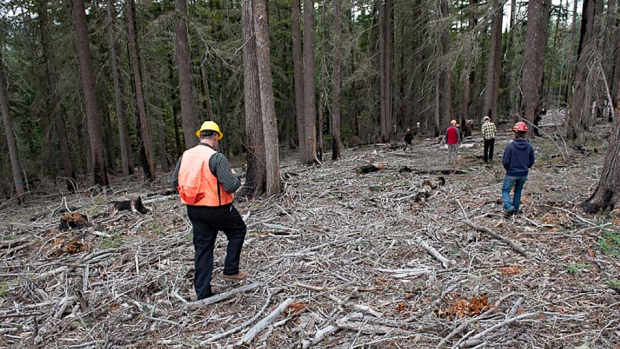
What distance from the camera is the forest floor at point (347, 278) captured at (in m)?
3.44

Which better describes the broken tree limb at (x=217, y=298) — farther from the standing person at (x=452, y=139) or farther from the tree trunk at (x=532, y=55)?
the tree trunk at (x=532, y=55)

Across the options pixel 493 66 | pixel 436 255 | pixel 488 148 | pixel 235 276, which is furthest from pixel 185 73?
pixel 493 66

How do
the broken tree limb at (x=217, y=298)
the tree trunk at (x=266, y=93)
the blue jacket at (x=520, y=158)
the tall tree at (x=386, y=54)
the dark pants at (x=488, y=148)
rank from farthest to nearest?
the tall tree at (x=386, y=54)
the dark pants at (x=488, y=148)
the tree trunk at (x=266, y=93)
the blue jacket at (x=520, y=158)
the broken tree limb at (x=217, y=298)

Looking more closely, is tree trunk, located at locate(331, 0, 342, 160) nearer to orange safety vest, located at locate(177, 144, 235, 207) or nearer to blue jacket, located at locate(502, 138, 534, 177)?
blue jacket, located at locate(502, 138, 534, 177)

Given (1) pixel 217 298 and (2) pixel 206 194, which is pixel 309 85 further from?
(1) pixel 217 298

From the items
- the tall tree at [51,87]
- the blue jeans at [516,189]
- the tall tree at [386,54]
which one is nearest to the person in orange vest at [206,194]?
the blue jeans at [516,189]

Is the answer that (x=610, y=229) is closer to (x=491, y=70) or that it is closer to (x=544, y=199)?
(x=544, y=199)

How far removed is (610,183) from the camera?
5504mm

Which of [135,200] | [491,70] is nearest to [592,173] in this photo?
[135,200]

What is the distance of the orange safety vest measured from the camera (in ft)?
12.9

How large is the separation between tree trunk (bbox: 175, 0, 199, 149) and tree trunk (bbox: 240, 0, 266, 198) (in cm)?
368

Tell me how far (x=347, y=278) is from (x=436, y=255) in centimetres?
141

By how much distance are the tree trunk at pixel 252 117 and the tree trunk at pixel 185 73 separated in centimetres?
368

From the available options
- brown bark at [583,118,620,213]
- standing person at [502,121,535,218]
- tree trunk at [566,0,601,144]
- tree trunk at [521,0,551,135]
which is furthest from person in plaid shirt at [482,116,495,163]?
brown bark at [583,118,620,213]
